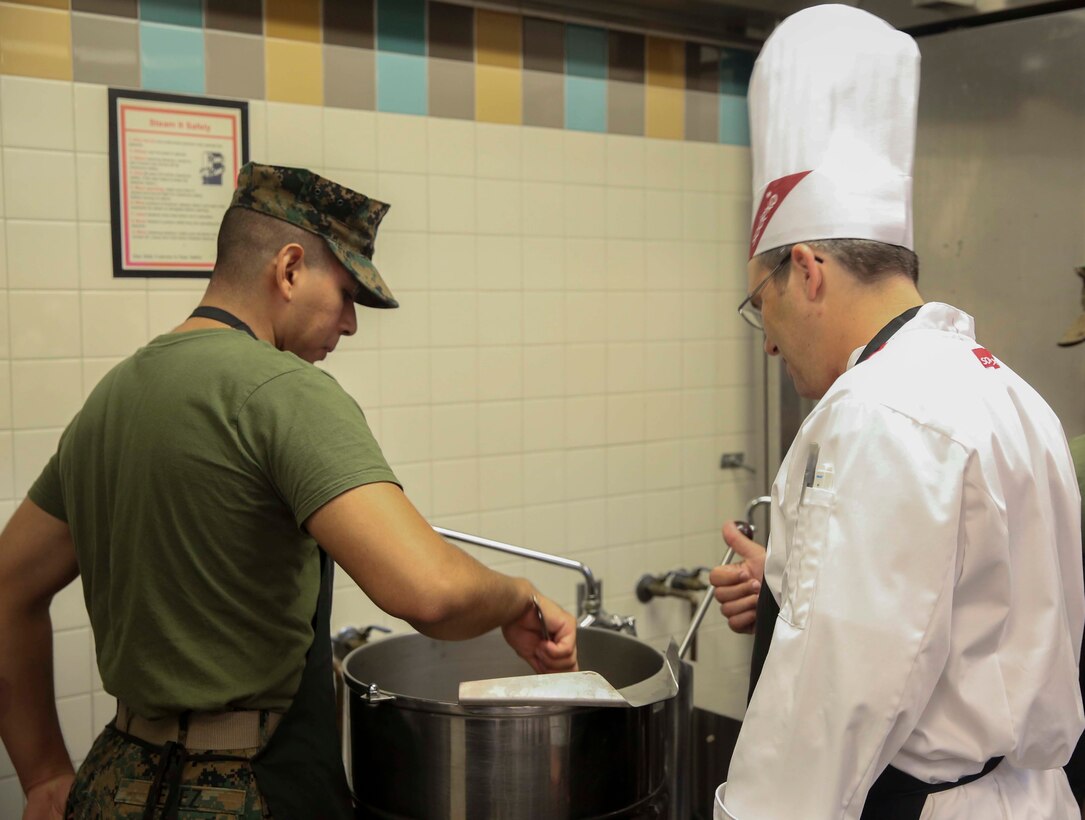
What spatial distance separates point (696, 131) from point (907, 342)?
73.8 inches

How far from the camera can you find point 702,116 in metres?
2.94

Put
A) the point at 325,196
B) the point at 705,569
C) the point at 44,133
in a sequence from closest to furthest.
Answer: the point at 325,196
the point at 44,133
the point at 705,569

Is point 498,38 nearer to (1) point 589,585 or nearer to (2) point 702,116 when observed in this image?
(2) point 702,116

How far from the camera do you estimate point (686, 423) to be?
299 centimetres

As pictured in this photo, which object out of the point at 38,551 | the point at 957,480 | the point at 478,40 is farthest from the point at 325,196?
the point at 478,40

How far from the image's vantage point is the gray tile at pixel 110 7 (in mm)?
2104

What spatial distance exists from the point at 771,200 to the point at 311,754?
91 cm

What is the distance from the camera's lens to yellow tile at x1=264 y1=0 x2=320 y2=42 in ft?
7.53

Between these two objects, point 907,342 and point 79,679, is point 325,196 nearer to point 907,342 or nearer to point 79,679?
point 907,342

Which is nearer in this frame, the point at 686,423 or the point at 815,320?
the point at 815,320

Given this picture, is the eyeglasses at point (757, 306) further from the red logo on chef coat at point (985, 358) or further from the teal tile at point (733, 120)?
the teal tile at point (733, 120)

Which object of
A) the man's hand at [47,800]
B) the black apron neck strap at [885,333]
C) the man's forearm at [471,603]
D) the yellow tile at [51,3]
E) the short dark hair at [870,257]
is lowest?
the man's hand at [47,800]

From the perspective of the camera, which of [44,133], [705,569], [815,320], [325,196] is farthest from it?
[705,569]

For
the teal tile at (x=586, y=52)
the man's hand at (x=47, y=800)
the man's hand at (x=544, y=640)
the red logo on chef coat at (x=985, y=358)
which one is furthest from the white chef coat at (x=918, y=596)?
the teal tile at (x=586, y=52)
